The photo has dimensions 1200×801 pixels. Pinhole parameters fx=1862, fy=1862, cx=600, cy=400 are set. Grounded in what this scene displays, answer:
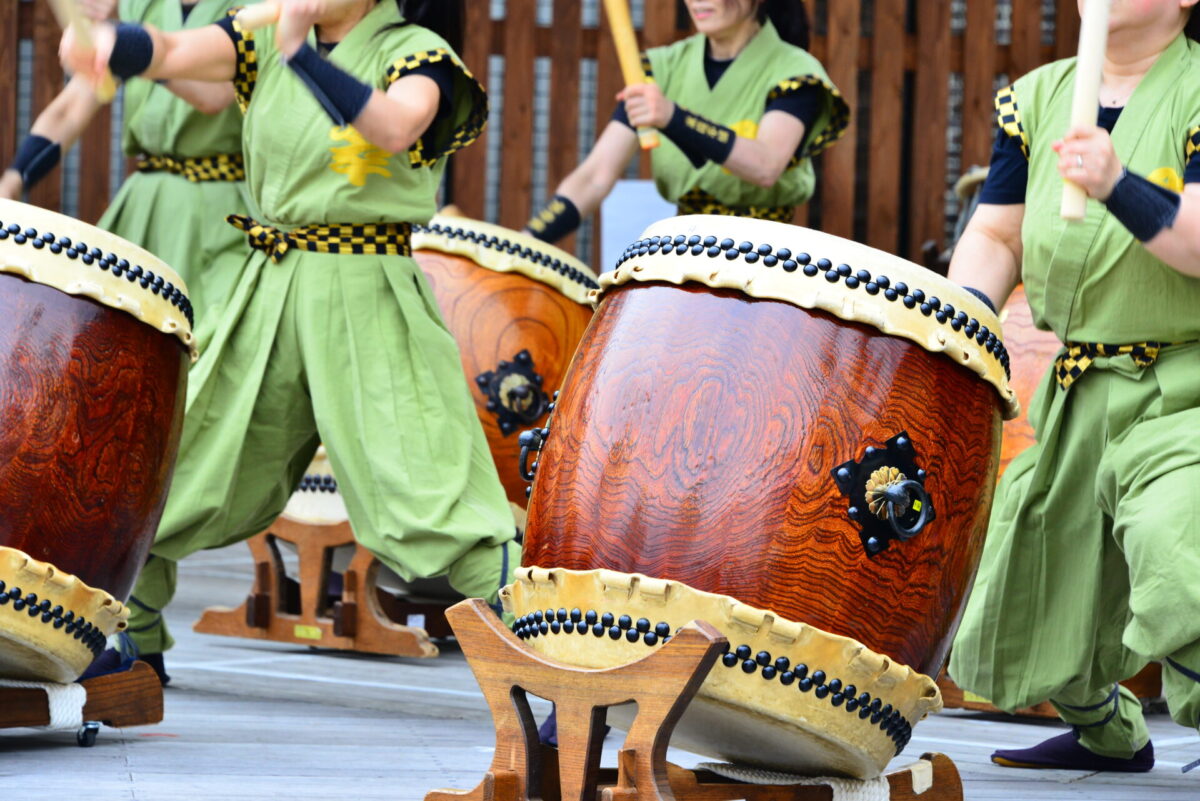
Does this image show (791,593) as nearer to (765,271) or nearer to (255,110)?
(765,271)

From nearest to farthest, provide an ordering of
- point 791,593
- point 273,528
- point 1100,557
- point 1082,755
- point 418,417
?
point 791,593 → point 1100,557 → point 1082,755 → point 418,417 → point 273,528

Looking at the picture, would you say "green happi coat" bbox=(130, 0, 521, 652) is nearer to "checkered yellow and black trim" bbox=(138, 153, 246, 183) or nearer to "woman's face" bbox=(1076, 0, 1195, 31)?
"checkered yellow and black trim" bbox=(138, 153, 246, 183)

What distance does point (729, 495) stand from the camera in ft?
6.01

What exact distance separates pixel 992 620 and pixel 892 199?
3207 millimetres

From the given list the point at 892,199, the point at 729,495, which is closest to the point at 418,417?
the point at 729,495

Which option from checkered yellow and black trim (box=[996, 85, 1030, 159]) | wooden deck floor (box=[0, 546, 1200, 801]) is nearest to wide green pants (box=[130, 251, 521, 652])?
wooden deck floor (box=[0, 546, 1200, 801])

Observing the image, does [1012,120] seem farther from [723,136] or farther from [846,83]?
[846,83]

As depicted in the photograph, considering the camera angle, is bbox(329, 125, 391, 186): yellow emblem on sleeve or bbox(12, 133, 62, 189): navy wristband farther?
bbox(12, 133, 62, 189): navy wristband

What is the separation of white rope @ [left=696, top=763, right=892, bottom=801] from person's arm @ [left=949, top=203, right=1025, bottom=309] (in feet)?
2.21

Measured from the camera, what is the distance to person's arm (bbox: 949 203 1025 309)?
7.75ft

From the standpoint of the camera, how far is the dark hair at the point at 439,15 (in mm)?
3102

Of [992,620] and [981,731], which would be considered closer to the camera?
[992,620]

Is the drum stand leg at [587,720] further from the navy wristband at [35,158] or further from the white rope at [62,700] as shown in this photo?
the navy wristband at [35,158]

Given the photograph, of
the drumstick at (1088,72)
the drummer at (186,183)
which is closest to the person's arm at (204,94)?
the drummer at (186,183)
